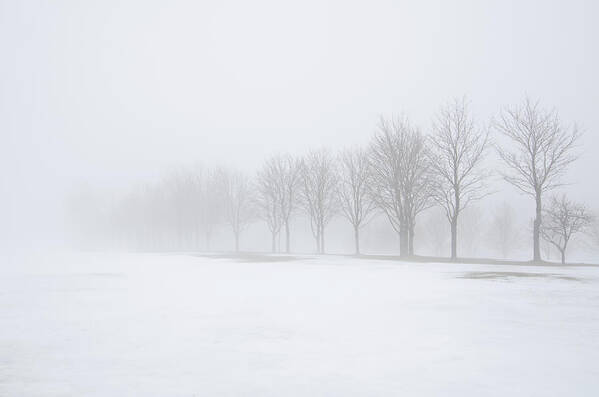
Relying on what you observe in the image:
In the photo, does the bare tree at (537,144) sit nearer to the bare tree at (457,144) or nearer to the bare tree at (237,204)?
the bare tree at (457,144)

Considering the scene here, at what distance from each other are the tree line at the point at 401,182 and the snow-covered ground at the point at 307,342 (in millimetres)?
20248

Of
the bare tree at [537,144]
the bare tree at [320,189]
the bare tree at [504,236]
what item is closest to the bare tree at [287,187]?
the bare tree at [320,189]

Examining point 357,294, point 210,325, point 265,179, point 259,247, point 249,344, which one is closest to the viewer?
point 249,344

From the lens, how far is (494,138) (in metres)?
38.9

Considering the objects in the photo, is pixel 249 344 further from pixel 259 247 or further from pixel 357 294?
pixel 259 247

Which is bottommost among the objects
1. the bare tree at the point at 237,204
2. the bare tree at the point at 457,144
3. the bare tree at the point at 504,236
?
the bare tree at the point at 504,236

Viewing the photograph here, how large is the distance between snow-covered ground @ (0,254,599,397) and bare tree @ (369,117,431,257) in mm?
24607

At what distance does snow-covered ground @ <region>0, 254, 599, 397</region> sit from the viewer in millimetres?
7266

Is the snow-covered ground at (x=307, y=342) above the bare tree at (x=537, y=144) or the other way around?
the other way around

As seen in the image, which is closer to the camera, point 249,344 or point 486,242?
point 249,344

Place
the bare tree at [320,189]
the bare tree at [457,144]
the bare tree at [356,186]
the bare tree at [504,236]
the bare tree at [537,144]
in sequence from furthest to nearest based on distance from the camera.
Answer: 1. the bare tree at [504,236]
2. the bare tree at [320,189]
3. the bare tree at [356,186]
4. the bare tree at [457,144]
5. the bare tree at [537,144]

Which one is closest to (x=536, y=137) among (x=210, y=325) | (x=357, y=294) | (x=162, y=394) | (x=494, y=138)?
(x=494, y=138)

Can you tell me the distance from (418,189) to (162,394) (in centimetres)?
3839

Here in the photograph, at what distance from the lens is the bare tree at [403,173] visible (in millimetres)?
42406
